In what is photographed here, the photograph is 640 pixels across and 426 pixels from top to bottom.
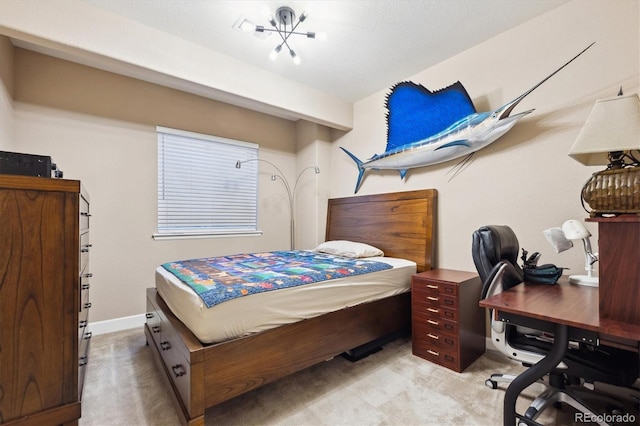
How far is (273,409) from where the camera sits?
1633mm

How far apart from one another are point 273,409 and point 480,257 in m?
1.50

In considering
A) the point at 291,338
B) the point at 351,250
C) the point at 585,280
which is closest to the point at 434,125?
the point at 351,250

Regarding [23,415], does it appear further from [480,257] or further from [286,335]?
[480,257]

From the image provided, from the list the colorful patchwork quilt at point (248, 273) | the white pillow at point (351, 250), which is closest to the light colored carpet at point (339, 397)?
the colorful patchwork quilt at point (248, 273)

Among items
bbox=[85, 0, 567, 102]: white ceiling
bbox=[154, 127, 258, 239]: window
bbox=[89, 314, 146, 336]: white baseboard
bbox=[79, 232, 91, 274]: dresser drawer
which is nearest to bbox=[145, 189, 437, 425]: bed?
bbox=[79, 232, 91, 274]: dresser drawer

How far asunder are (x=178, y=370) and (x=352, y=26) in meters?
2.70

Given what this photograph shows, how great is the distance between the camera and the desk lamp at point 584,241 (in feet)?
5.41

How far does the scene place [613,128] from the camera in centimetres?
117

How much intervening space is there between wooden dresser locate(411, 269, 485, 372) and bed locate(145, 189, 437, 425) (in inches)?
9.1

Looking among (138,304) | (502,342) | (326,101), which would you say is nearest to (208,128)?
(326,101)

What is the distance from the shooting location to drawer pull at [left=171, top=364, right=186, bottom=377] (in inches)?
57.3

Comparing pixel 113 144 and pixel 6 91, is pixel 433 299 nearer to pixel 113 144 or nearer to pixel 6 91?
pixel 113 144

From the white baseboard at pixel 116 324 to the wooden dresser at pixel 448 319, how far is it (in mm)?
2753

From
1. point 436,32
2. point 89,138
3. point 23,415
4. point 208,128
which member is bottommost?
point 23,415
